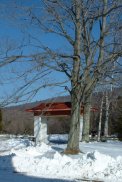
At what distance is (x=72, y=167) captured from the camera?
12.6 m

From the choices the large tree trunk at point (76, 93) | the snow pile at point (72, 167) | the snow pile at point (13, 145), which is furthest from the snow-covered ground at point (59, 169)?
the snow pile at point (13, 145)

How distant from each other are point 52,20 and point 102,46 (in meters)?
2.39

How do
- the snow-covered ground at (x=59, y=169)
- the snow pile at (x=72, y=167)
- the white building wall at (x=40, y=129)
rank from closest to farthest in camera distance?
the snow-covered ground at (x=59, y=169)
the snow pile at (x=72, y=167)
the white building wall at (x=40, y=129)

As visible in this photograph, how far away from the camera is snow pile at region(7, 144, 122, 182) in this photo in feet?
39.0

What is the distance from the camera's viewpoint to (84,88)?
17.0m

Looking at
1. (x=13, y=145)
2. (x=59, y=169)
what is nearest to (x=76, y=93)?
(x=59, y=169)

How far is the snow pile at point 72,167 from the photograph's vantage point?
1190 centimetres

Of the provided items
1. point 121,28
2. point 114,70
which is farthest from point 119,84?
point 121,28

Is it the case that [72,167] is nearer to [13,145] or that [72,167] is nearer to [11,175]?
[11,175]

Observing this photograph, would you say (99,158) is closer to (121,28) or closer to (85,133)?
(121,28)

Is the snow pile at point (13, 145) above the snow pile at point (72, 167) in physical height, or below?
above

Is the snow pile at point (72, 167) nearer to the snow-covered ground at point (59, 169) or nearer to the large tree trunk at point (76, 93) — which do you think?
the snow-covered ground at point (59, 169)

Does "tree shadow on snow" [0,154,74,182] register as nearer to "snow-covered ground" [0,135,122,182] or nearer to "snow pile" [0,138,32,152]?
"snow-covered ground" [0,135,122,182]

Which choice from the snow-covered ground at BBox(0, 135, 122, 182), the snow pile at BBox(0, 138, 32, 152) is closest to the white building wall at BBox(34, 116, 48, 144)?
the snow pile at BBox(0, 138, 32, 152)
